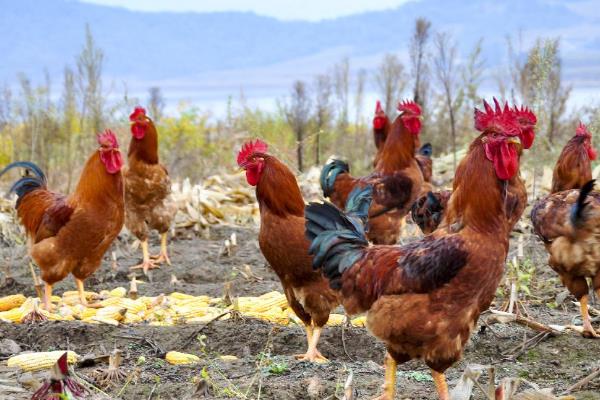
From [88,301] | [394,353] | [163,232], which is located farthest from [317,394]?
[163,232]

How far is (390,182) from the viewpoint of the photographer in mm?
7879

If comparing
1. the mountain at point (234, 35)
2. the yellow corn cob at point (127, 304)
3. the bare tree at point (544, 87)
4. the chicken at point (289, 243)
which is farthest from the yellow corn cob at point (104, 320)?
the mountain at point (234, 35)

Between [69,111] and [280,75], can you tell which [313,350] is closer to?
[69,111]

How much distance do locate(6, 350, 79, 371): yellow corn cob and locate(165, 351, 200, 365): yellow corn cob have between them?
57 centimetres

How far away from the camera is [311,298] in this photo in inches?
206

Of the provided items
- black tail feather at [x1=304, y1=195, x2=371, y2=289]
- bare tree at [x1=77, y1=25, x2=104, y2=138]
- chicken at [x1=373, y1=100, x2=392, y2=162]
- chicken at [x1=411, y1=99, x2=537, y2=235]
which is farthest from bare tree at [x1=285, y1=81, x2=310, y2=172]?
black tail feather at [x1=304, y1=195, x2=371, y2=289]

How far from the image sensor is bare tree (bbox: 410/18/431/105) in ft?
44.4

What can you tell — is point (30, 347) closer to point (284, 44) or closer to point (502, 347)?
point (502, 347)

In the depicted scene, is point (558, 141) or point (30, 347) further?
point (558, 141)

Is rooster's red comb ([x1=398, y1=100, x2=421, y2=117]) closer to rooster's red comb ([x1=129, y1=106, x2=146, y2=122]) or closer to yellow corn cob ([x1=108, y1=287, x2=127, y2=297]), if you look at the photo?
rooster's red comb ([x1=129, y1=106, x2=146, y2=122])

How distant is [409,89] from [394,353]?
12.4m

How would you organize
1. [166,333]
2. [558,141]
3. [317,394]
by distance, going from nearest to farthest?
[317,394] < [166,333] < [558,141]

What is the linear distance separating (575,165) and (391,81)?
920cm

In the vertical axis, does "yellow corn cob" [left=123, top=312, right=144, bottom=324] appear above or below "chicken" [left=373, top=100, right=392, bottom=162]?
below
